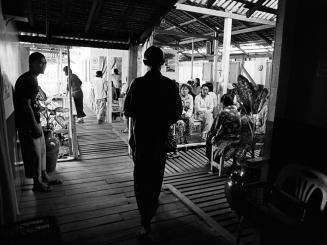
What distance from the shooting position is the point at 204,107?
937 cm

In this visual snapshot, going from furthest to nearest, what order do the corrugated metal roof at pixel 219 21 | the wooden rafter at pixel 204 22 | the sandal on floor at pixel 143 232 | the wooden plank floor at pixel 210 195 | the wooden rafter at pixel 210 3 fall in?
the wooden rafter at pixel 204 22, the wooden rafter at pixel 210 3, the corrugated metal roof at pixel 219 21, the wooden plank floor at pixel 210 195, the sandal on floor at pixel 143 232

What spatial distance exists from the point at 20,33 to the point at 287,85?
15.9ft

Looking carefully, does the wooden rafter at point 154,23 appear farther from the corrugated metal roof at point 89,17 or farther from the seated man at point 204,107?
the seated man at point 204,107

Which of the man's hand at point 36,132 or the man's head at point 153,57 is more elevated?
the man's head at point 153,57

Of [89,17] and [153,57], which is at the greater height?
[89,17]

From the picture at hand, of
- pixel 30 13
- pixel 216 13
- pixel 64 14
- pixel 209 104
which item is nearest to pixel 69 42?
pixel 64 14

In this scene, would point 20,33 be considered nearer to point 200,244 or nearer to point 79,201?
point 79,201

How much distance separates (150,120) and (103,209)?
1.92 metres

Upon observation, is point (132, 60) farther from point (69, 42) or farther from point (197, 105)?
point (197, 105)

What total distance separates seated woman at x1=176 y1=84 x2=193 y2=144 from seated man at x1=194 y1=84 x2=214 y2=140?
43cm

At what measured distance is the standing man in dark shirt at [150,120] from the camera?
11.0 feet

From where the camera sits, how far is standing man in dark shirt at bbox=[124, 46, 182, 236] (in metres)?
3.35

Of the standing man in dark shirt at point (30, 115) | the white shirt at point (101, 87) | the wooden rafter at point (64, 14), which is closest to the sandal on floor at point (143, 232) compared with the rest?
the standing man in dark shirt at point (30, 115)

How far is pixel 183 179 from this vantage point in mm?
5848
